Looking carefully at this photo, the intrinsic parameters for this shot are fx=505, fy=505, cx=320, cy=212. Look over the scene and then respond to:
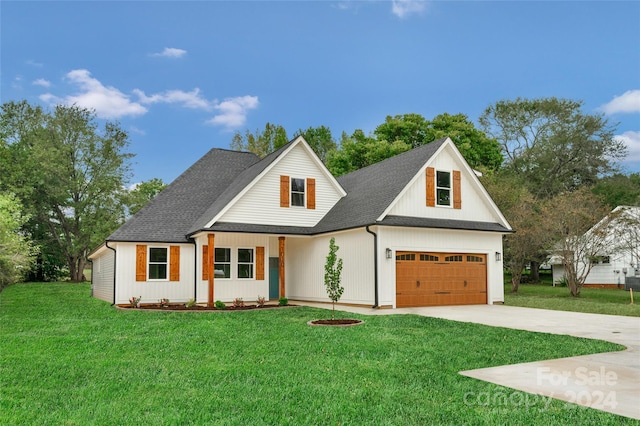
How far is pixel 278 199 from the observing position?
64.9ft

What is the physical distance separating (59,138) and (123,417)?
39.4 meters

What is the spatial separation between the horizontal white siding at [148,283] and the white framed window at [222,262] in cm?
101

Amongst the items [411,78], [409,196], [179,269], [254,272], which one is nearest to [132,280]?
[179,269]

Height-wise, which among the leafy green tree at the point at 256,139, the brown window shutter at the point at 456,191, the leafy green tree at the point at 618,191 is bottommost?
the brown window shutter at the point at 456,191

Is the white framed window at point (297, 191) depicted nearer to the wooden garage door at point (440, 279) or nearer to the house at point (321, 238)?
the house at point (321, 238)

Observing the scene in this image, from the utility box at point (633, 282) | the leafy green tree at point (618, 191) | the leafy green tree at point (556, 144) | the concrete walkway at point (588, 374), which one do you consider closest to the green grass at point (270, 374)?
the concrete walkway at point (588, 374)

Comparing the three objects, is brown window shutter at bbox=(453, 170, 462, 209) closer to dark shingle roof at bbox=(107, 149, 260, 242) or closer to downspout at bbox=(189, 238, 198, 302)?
dark shingle roof at bbox=(107, 149, 260, 242)

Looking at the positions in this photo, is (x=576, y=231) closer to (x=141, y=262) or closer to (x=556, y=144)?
(x=141, y=262)

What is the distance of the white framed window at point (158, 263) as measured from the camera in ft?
62.7

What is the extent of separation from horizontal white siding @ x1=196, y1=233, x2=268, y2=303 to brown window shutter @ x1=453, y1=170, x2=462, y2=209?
7.50 meters

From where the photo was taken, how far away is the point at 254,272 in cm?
2016

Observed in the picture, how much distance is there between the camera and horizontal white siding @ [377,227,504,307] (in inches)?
656

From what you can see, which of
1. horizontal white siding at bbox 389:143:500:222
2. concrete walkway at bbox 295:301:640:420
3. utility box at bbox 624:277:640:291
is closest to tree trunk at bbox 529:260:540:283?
utility box at bbox 624:277:640:291

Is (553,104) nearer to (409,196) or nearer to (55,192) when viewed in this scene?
(409,196)
